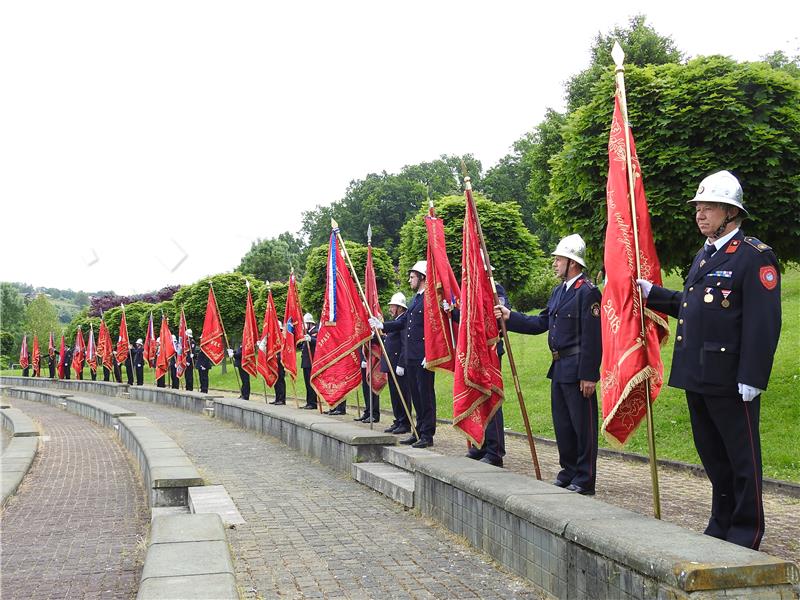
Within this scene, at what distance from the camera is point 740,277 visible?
16.6 feet

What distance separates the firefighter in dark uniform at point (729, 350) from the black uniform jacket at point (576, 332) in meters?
1.80

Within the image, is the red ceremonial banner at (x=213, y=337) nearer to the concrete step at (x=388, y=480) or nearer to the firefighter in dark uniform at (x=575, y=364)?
the concrete step at (x=388, y=480)

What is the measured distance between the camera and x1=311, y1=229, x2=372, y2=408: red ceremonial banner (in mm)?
12633

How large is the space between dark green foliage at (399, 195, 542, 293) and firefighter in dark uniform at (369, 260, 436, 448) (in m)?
11.9

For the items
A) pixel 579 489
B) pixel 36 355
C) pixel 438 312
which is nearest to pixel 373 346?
pixel 438 312

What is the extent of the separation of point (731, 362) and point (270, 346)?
51.6 feet

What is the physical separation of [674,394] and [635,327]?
9.37 m

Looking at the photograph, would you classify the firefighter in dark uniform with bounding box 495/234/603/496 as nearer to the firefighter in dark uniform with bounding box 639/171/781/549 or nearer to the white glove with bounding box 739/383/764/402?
the firefighter in dark uniform with bounding box 639/171/781/549

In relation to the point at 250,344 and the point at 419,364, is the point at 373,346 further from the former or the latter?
the point at 250,344

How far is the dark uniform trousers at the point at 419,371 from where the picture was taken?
11.2 metres

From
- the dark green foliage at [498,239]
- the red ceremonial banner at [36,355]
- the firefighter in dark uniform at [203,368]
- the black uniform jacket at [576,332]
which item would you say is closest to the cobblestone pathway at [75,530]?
the black uniform jacket at [576,332]

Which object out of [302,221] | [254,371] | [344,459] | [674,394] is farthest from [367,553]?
[302,221]

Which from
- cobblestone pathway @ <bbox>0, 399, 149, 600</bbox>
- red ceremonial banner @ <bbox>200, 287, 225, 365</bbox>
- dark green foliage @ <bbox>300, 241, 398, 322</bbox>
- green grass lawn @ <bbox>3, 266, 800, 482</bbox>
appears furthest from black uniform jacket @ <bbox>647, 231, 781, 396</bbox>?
dark green foliage @ <bbox>300, 241, 398, 322</bbox>

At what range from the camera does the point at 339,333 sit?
12.7m
